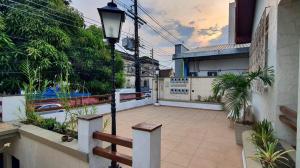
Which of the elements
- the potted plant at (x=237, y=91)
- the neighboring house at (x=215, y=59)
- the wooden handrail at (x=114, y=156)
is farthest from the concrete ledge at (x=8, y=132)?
the neighboring house at (x=215, y=59)

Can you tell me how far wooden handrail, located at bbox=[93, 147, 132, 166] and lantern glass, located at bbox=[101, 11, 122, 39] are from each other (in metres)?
1.64

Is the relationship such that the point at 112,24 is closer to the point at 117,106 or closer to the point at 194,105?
the point at 117,106

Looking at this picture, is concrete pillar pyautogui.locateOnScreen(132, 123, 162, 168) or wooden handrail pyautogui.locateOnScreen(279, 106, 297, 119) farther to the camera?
wooden handrail pyautogui.locateOnScreen(279, 106, 297, 119)

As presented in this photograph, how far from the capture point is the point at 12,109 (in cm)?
420

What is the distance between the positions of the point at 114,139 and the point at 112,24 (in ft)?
5.49

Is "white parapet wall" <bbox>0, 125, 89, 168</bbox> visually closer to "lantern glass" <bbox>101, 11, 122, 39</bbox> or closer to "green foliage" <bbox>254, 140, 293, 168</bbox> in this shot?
"lantern glass" <bbox>101, 11, 122, 39</bbox>

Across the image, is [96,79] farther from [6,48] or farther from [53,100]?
[6,48]

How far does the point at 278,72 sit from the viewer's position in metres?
2.51

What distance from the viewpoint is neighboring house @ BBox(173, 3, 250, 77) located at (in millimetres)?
9164

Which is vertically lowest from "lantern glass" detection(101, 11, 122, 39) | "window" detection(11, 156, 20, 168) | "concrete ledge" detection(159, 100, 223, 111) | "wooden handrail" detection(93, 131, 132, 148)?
"window" detection(11, 156, 20, 168)

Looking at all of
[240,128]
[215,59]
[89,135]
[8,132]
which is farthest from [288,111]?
[215,59]

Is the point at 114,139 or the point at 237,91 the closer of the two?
the point at 114,139

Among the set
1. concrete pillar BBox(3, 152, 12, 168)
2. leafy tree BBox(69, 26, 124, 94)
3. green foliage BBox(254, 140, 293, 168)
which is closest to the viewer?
green foliage BBox(254, 140, 293, 168)

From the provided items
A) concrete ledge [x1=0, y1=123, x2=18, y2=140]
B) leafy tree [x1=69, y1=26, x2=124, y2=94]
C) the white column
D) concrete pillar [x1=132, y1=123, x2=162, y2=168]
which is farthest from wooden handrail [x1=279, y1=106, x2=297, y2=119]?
leafy tree [x1=69, y1=26, x2=124, y2=94]
